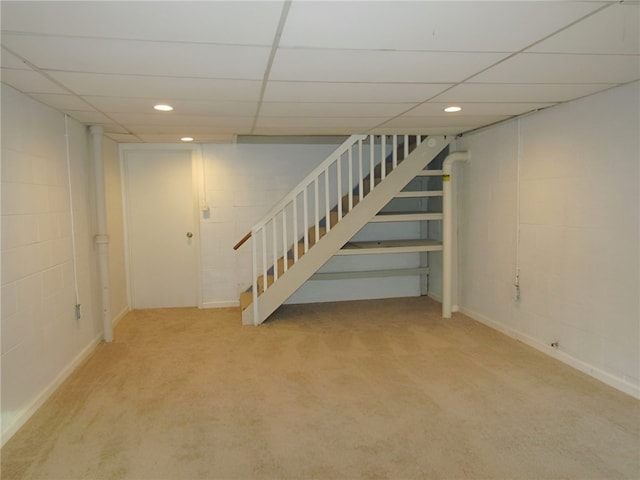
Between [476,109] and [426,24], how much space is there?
192cm

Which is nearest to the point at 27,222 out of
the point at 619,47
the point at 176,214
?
the point at 176,214

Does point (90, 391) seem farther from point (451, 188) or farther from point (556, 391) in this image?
point (451, 188)

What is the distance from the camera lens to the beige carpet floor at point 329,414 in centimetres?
221

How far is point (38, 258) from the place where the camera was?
299 centimetres

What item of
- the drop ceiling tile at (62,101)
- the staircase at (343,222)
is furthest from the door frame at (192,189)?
the drop ceiling tile at (62,101)

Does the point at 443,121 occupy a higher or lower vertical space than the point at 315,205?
higher

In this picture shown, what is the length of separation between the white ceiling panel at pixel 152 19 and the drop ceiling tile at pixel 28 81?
26.8 inches

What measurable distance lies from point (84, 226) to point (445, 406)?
3490 mm

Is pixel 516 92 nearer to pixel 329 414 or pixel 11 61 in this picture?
pixel 329 414

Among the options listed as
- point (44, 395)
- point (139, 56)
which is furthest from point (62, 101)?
point (44, 395)

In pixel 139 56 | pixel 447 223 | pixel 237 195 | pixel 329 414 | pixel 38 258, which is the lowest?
pixel 329 414

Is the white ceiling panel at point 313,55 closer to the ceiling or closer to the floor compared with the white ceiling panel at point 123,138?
closer to the floor

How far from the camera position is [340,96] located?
9.87 feet

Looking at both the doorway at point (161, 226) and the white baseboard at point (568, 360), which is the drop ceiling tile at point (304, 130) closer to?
the doorway at point (161, 226)
